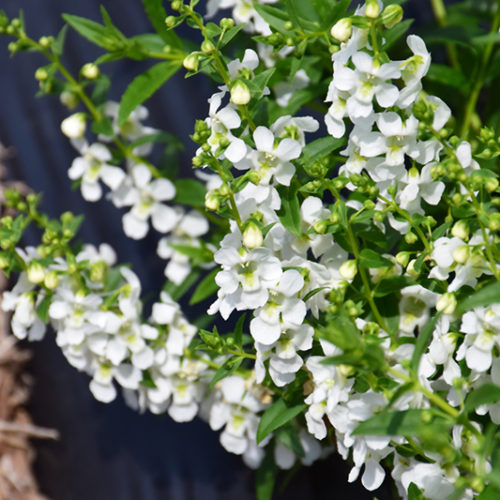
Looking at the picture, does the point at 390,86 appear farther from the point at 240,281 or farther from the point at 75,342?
the point at 75,342

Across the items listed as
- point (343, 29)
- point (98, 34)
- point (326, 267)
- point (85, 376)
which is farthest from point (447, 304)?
point (85, 376)

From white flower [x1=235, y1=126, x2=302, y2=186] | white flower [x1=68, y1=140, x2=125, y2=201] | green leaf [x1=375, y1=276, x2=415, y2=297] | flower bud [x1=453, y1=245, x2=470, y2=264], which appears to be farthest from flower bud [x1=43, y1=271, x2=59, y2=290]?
flower bud [x1=453, y1=245, x2=470, y2=264]

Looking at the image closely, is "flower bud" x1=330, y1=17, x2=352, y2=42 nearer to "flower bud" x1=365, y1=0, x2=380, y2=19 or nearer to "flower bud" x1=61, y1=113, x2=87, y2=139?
"flower bud" x1=365, y1=0, x2=380, y2=19

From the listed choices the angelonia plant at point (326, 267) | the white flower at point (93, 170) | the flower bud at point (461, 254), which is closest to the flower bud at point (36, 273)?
the angelonia plant at point (326, 267)

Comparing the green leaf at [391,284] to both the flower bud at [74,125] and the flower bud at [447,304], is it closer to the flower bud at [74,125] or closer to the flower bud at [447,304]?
the flower bud at [447,304]

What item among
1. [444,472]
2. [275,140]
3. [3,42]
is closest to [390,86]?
[275,140]

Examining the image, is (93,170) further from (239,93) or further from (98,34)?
(239,93)
